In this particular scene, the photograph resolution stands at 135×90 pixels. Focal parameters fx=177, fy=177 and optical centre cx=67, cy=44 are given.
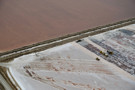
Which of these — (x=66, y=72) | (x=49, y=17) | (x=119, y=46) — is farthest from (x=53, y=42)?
(x=119, y=46)

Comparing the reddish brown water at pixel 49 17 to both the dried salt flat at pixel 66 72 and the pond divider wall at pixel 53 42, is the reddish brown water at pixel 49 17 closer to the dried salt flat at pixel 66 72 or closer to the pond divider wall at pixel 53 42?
the pond divider wall at pixel 53 42

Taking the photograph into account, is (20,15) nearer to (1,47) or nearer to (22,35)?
(22,35)

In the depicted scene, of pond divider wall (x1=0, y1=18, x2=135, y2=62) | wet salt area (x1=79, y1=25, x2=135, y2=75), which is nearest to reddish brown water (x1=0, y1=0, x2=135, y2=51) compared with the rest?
pond divider wall (x1=0, y1=18, x2=135, y2=62)

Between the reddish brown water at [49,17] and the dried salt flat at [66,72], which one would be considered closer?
the dried salt flat at [66,72]

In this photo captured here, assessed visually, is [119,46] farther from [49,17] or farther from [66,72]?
[49,17]

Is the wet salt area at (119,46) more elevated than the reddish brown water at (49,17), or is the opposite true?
the reddish brown water at (49,17)

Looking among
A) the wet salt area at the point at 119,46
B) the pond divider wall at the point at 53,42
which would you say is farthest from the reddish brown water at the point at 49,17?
the wet salt area at the point at 119,46

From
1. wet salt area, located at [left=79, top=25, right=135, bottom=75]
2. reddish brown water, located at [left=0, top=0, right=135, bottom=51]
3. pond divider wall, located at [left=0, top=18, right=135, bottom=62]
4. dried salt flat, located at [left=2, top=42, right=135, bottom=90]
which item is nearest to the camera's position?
dried salt flat, located at [left=2, top=42, right=135, bottom=90]

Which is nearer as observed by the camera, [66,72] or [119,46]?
[66,72]

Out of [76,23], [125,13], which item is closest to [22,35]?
[76,23]

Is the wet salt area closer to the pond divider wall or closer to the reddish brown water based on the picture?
the pond divider wall
